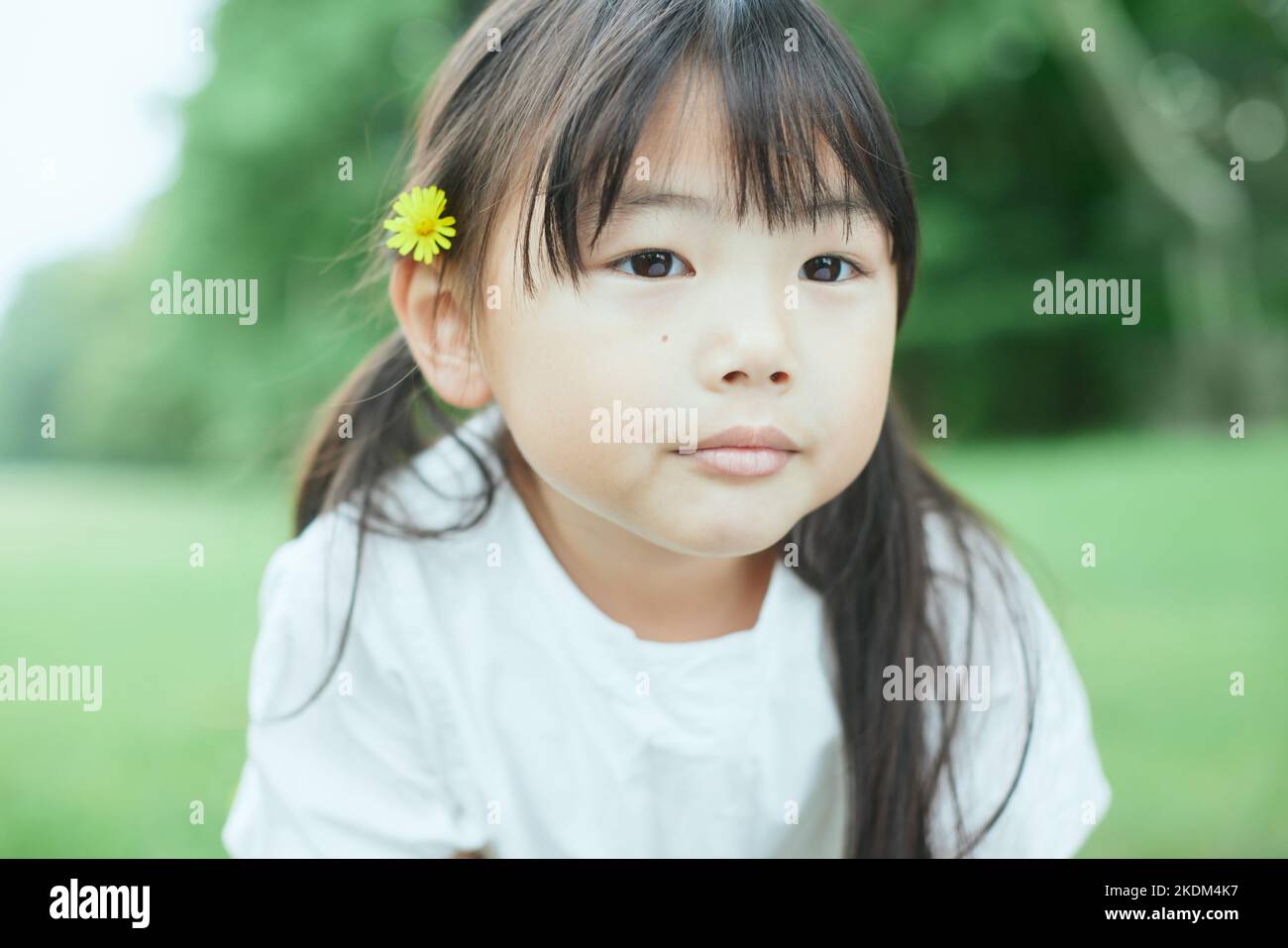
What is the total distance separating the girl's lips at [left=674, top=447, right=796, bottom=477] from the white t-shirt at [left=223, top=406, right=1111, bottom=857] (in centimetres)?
29

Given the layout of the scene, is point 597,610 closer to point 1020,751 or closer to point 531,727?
point 531,727

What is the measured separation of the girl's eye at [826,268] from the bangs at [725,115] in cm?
4

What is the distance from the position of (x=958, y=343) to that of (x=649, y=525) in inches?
279

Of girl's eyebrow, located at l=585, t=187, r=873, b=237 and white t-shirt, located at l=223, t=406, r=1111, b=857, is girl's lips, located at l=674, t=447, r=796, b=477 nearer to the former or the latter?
girl's eyebrow, located at l=585, t=187, r=873, b=237

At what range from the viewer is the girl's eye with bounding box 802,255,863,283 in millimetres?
997

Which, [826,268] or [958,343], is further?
[958,343]

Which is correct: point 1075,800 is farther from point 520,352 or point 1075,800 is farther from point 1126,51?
point 1126,51

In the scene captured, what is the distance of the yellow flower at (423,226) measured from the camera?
1067mm

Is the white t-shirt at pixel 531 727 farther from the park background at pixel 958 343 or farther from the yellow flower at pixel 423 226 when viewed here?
the park background at pixel 958 343

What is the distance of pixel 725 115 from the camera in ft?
3.07

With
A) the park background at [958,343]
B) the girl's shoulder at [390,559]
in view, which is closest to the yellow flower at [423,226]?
the girl's shoulder at [390,559]

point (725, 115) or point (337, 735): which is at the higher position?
point (725, 115)

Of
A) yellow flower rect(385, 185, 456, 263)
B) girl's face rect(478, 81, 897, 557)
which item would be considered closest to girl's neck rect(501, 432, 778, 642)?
girl's face rect(478, 81, 897, 557)

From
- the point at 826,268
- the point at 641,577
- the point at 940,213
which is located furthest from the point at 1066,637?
the point at 940,213
